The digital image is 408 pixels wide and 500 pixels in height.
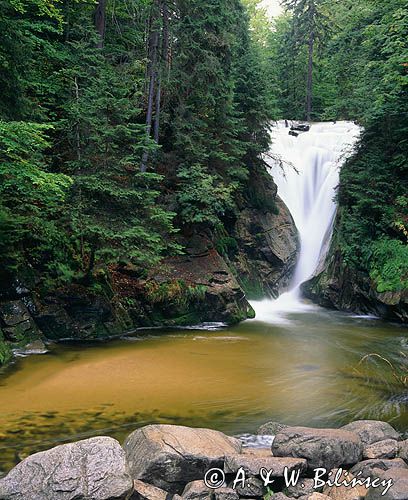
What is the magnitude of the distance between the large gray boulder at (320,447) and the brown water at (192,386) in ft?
4.13

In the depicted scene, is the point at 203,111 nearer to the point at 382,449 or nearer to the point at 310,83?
the point at 382,449

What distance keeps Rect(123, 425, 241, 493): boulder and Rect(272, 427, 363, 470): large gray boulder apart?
0.53 metres

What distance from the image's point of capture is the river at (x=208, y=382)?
6.05 m

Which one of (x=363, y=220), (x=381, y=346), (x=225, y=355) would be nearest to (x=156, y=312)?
(x=225, y=355)

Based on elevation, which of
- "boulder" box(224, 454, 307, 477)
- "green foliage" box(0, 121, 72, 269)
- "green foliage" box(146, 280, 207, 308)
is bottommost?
"boulder" box(224, 454, 307, 477)

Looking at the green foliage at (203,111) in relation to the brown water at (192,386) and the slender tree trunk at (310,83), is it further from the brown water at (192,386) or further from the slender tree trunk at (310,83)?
the slender tree trunk at (310,83)

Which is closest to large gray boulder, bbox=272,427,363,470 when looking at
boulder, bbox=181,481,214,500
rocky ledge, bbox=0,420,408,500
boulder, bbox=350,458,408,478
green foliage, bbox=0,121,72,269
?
rocky ledge, bbox=0,420,408,500

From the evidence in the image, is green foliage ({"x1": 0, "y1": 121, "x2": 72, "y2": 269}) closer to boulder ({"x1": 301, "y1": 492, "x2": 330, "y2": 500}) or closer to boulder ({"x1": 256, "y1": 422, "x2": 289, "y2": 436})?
boulder ({"x1": 256, "y1": 422, "x2": 289, "y2": 436})

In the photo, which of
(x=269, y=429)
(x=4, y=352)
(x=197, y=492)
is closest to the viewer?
(x=197, y=492)

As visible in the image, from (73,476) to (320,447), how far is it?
7.86ft

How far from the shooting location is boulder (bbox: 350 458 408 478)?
176 inches

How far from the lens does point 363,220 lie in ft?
50.0

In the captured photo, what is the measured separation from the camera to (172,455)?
4.30 metres

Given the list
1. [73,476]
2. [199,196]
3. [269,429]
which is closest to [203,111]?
[199,196]
